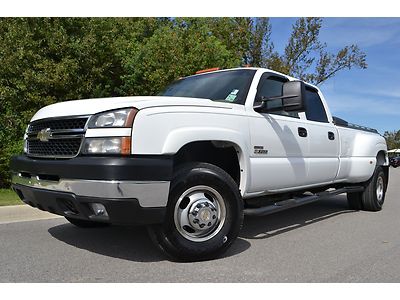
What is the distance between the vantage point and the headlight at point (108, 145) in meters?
3.27

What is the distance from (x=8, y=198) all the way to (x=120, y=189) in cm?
574

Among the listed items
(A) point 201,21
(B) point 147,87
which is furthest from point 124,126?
(A) point 201,21

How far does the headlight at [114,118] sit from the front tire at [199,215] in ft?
2.17

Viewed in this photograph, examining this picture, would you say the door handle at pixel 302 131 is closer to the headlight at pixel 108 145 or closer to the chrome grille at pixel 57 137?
the headlight at pixel 108 145

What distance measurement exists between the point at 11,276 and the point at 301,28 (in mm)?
23660

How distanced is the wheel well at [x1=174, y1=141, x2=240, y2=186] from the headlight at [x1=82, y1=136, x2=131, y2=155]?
2.27ft

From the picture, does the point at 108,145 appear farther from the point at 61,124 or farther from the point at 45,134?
the point at 45,134

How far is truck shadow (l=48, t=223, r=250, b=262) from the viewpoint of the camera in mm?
4024

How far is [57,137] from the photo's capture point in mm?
3629

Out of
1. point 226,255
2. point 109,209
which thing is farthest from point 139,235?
point 109,209

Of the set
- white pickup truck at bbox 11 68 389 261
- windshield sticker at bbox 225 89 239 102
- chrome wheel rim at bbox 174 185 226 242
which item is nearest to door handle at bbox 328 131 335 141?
white pickup truck at bbox 11 68 389 261

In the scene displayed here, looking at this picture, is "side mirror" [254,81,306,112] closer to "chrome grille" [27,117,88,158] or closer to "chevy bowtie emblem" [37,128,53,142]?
"chrome grille" [27,117,88,158]

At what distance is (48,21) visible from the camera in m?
12.3
